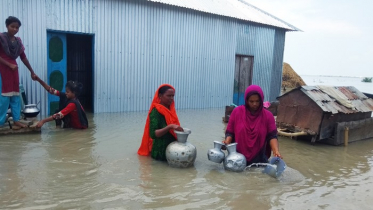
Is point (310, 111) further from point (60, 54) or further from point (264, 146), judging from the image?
point (60, 54)

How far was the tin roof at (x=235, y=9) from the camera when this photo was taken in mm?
11295

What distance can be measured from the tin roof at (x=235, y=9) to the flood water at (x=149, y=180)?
6.20 meters

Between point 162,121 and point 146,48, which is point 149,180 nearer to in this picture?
point 162,121

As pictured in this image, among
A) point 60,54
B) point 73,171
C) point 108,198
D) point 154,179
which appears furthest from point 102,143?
point 60,54

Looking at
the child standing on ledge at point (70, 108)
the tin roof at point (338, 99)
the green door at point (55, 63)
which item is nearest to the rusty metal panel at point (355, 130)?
the tin roof at point (338, 99)

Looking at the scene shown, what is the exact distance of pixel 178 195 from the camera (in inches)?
152

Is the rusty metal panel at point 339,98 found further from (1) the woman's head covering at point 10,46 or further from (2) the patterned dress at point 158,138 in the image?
(1) the woman's head covering at point 10,46

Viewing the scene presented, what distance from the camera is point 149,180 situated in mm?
4285

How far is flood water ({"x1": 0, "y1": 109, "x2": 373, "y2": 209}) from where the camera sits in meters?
3.62

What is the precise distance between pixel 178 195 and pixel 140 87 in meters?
7.02

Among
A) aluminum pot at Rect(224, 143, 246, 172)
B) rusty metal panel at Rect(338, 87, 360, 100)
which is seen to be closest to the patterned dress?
aluminum pot at Rect(224, 143, 246, 172)

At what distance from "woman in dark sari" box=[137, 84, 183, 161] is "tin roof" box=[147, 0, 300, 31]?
5.95 metres

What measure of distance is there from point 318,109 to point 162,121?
12.2 feet

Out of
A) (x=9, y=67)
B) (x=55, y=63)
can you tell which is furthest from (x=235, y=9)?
(x=9, y=67)
